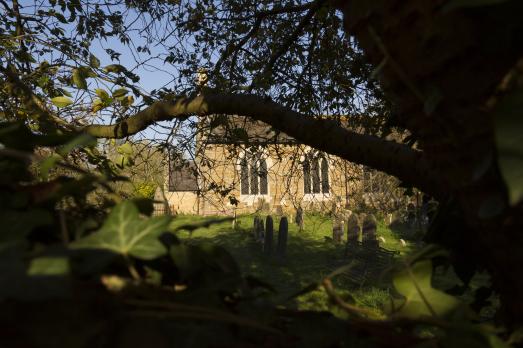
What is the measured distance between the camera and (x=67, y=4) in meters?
4.43

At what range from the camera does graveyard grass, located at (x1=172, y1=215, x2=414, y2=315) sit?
749 cm

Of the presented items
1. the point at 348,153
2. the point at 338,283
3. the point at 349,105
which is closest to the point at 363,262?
the point at 338,283

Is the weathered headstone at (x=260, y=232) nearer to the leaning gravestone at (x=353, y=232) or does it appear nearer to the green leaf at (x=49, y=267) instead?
the leaning gravestone at (x=353, y=232)

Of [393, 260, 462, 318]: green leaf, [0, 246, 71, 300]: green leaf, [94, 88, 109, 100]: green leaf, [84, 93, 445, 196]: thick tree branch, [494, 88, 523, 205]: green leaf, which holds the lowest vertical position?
[393, 260, 462, 318]: green leaf

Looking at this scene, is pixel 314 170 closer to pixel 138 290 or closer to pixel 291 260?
pixel 291 260

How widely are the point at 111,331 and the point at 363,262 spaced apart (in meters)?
10.4

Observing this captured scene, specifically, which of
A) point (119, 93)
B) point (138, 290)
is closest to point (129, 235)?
point (138, 290)

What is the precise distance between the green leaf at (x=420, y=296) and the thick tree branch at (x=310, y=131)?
0.19 meters

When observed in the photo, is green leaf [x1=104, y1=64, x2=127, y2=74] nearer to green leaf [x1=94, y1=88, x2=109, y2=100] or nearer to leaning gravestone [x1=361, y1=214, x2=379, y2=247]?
green leaf [x1=94, y1=88, x2=109, y2=100]

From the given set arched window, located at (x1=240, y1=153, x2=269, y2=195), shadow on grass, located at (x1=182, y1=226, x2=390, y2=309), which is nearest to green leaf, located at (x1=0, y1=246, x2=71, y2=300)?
arched window, located at (x1=240, y1=153, x2=269, y2=195)

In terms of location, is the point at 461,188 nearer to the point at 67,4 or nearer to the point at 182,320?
the point at 182,320

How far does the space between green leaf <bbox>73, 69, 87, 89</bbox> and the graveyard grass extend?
11.2 ft

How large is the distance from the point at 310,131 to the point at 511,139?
4.81ft

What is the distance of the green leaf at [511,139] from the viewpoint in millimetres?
500
